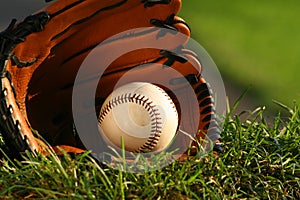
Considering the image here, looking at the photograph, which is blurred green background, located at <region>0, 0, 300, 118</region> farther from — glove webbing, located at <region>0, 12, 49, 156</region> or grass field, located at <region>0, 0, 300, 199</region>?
glove webbing, located at <region>0, 12, 49, 156</region>

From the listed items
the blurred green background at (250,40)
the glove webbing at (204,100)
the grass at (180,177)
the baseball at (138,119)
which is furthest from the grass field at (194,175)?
the blurred green background at (250,40)

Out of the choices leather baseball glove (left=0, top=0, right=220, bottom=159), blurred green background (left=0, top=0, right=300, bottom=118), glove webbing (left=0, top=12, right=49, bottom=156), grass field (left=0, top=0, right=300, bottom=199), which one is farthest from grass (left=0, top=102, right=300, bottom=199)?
blurred green background (left=0, top=0, right=300, bottom=118)

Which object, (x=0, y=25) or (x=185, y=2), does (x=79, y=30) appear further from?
(x=185, y=2)

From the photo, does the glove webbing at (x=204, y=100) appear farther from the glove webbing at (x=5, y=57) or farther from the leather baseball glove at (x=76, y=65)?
the glove webbing at (x=5, y=57)

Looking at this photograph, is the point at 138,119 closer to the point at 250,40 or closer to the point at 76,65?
the point at 76,65

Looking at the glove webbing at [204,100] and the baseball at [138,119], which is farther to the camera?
the glove webbing at [204,100]

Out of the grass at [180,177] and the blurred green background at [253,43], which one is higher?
the grass at [180,177]
